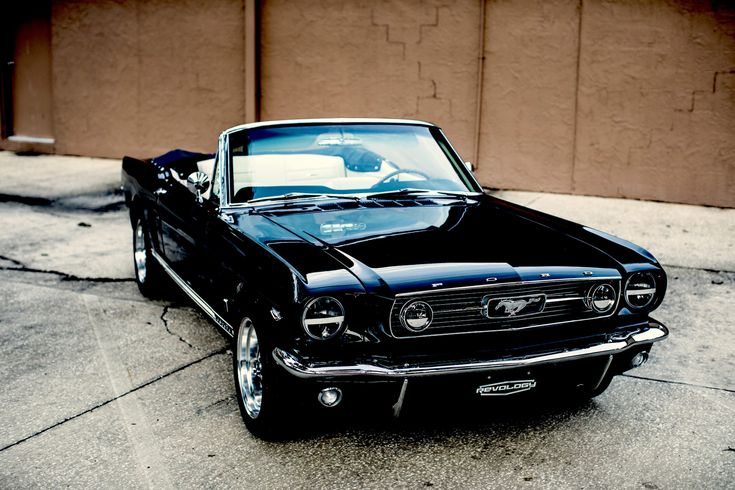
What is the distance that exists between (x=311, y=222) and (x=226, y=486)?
4.46ft

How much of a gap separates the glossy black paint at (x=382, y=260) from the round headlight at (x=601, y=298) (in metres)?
0.06

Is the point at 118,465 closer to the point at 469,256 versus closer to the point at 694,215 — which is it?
the point at 469,256

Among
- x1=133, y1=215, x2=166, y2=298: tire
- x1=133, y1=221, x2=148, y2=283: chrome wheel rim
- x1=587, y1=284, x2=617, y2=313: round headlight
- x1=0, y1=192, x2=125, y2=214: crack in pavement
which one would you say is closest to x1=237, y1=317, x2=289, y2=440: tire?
x1=587, y1=284, x2=617, y2=313: round headlight

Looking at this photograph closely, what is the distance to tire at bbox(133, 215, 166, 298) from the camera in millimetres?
6086

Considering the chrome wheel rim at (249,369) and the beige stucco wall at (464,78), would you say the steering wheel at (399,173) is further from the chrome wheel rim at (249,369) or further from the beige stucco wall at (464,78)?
the beige stucco wall at (464,78)

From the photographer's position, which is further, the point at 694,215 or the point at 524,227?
the point at 694,215

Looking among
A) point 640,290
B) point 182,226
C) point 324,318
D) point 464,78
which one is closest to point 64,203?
point 464,78

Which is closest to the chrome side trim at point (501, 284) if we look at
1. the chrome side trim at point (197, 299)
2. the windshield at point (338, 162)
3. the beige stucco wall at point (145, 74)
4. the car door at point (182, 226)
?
the chrome side trim at point (197, 299)

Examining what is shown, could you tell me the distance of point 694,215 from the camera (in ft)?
30.5

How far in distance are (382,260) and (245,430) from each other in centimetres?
106

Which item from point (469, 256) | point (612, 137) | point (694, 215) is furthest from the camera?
point (612, 137)

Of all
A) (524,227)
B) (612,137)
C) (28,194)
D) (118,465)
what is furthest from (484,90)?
(118,465)

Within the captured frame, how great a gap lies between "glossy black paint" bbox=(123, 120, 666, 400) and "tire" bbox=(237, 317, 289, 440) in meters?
0.09

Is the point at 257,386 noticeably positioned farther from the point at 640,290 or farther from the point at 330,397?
the point at 640,290
